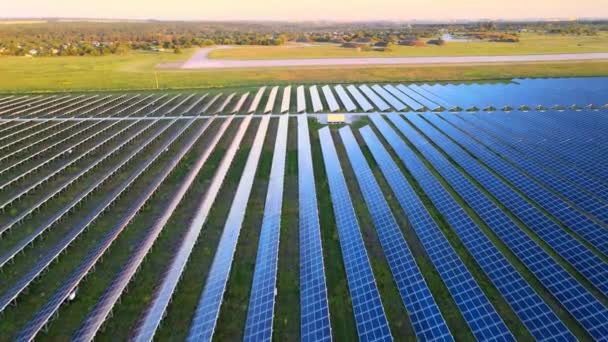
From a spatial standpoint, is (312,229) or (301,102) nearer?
(312,229)

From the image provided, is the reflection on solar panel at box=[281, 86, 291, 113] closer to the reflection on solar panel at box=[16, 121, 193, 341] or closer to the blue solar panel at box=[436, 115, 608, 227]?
the reflection on solar panel at box=[16, 121, 193, 341]

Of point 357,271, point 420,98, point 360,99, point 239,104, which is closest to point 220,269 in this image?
point 357,271

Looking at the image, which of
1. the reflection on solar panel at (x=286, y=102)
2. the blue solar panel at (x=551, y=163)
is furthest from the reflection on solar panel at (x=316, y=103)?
the blue solar panel at (x=551, y=163)

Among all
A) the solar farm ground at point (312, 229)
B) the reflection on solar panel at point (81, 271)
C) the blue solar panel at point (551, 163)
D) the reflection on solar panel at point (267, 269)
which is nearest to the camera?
the reflection on solar panel at point (267, 269)

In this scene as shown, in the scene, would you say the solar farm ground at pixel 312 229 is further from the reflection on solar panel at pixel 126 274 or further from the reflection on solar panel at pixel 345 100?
the reflection on solar panel at pixel 345 100

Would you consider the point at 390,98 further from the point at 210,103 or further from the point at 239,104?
the point at 210,103
